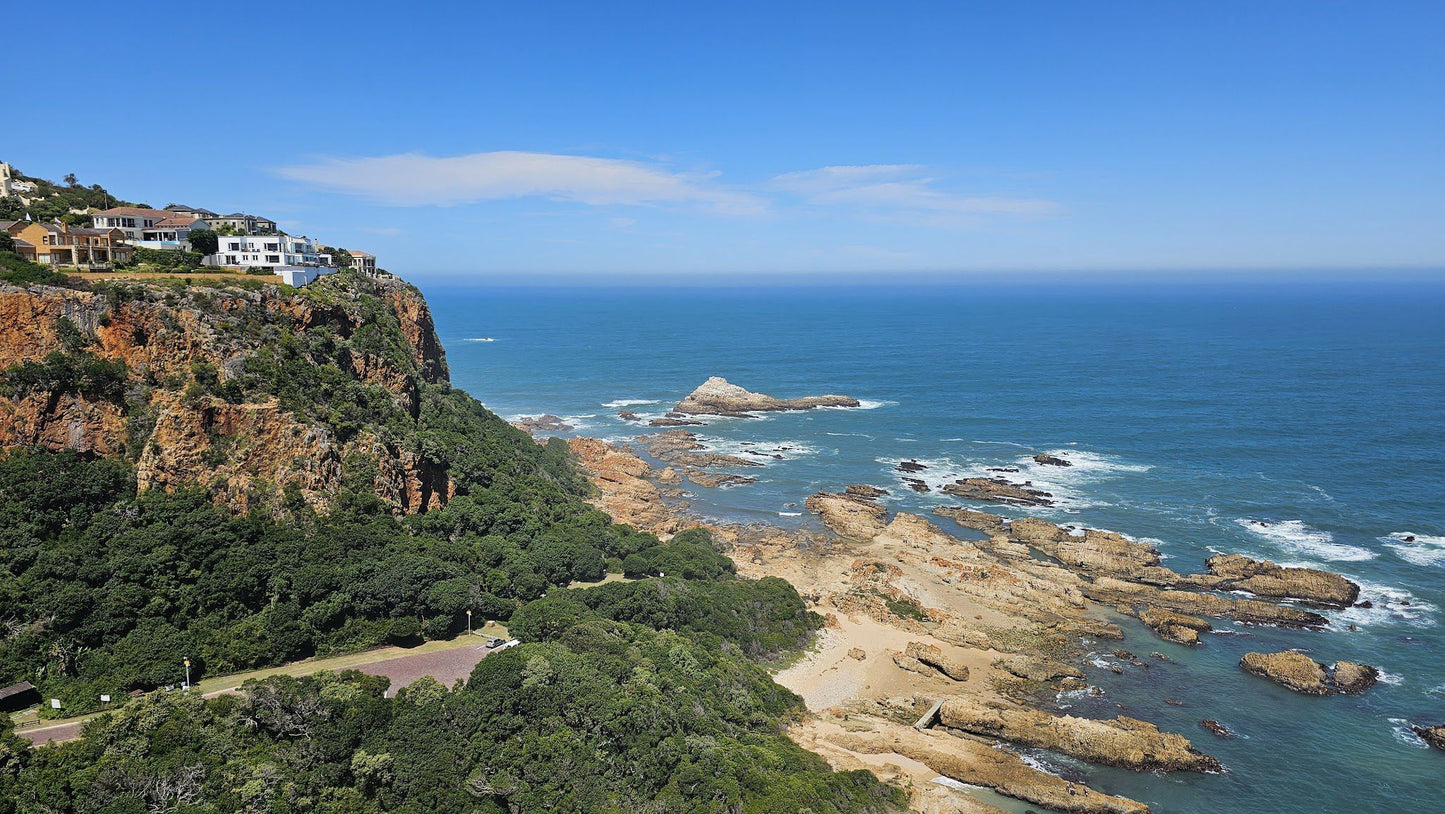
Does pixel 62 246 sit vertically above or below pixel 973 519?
above

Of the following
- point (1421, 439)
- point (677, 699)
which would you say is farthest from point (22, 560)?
point (1421, 439)

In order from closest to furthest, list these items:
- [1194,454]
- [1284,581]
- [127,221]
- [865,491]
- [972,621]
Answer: [972,621] < [1284,581] < [127,221] < [865,491] < [1194,454]

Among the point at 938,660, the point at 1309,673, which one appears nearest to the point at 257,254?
the point at 938,660

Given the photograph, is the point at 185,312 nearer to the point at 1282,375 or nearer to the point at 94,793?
the point at 94,793

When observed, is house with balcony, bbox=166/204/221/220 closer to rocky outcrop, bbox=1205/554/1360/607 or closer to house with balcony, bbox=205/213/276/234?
house with balcony, bbox=205/213/276/234

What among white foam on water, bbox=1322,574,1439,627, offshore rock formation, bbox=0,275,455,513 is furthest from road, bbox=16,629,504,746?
white foam on water, bbox=1322,574,1439,627

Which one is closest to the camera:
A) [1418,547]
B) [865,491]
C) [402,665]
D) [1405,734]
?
[402,665]

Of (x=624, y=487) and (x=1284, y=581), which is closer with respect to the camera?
(x=1284, y=581)

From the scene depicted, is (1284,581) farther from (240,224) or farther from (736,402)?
(240,224)
